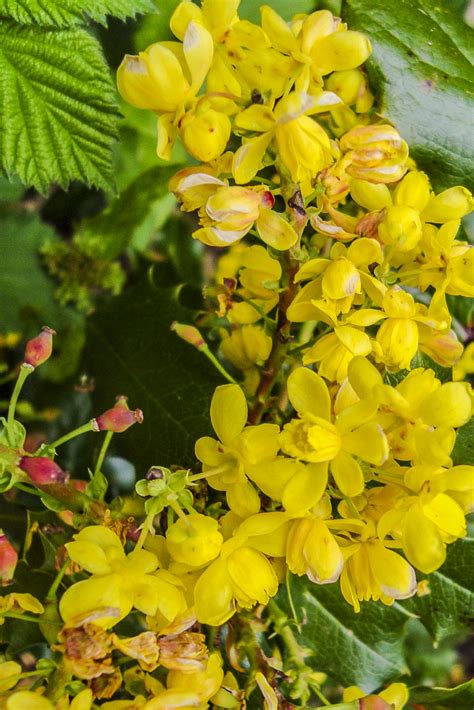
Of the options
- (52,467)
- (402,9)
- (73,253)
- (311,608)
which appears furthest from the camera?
(73,253)

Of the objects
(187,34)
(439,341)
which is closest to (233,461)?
(439,341)

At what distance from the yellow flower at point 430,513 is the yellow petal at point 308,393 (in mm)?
83

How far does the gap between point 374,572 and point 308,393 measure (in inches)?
6.0

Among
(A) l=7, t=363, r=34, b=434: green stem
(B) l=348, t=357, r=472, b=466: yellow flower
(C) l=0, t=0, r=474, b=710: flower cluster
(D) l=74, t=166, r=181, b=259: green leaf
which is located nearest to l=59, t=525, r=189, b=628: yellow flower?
(C) l=0, t=0, r=474, b=710: flower cluster

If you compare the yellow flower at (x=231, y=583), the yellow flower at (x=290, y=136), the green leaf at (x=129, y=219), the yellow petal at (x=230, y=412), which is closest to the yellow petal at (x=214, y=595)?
the yellow flower at (x=231, y=583)

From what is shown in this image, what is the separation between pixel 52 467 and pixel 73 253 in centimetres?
79

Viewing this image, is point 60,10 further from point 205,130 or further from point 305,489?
point 305,489

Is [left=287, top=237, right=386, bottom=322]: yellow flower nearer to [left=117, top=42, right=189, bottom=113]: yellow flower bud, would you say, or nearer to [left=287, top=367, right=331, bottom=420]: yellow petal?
[left=287, top=367, right=331, bottom=420]: yellow petal

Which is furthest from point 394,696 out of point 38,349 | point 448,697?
point 38,349

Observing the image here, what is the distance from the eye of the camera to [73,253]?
1.38 metres

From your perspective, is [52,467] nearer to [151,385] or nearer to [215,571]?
[215,571]

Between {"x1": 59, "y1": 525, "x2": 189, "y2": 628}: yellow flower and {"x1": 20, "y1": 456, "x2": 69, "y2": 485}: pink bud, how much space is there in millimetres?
58

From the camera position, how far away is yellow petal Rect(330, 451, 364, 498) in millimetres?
650

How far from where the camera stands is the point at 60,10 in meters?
0.87
